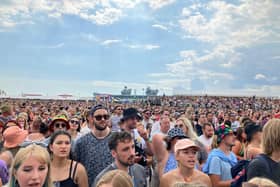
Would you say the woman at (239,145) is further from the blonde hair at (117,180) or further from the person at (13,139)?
the person at (13,139)

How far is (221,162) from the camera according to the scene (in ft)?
12.2

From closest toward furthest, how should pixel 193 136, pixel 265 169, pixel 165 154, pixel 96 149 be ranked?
1. pixel 265 169
2. pixel 96 149
3. pixel 165 154
4. pixel 193 136

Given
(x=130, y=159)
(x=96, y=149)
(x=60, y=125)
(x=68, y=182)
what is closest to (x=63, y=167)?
(x=68, y=182)

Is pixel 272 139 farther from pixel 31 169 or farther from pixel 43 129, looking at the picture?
pixel 43 129

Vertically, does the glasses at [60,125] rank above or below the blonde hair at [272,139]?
below

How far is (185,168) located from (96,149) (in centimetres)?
135

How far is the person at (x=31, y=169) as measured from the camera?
239 centimetres

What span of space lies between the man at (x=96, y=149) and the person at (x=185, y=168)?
1.01m

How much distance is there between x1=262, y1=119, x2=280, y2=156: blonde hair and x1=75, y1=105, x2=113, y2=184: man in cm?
200

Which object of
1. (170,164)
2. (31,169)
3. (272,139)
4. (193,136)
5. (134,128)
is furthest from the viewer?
(193,136)

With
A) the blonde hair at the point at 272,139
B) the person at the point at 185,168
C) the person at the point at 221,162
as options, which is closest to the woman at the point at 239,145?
the person at the point at 221,162

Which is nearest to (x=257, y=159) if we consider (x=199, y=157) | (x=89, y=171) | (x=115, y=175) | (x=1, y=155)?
(x=115, y=175)

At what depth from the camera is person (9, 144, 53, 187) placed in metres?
2.39

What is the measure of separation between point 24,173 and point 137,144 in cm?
225
